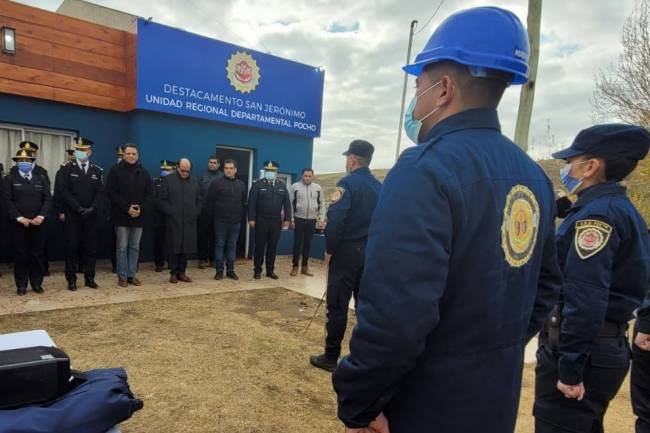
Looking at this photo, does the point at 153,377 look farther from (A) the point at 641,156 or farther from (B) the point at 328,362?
(A) the point at 641,156

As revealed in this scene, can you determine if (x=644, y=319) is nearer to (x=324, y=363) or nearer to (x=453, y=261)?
(x=453, y=261)

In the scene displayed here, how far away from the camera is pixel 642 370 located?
2523 millimetres

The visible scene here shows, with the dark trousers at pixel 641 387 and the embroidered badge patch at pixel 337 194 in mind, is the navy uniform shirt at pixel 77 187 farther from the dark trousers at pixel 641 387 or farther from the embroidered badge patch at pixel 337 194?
the dark trousers at pixel 641 387

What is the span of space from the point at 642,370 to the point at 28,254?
22.2ft

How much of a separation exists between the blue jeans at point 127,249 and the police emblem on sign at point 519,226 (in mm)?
6126

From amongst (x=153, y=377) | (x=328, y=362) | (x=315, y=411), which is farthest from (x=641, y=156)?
(x=153, y=377)

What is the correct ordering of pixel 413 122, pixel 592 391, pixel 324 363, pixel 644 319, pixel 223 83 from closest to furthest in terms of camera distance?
pixel 413 122, pixel 592 391, pixel 644 319, pixel 324 363, pixel 223 83

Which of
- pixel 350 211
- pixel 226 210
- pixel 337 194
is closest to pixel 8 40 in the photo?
pixel 226 210

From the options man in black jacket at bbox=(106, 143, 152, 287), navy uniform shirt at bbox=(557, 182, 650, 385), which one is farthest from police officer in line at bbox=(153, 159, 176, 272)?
navy uniform shirt at bbox=(557, 182, 650, 385)

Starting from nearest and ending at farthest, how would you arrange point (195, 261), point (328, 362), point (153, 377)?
point (153, 377) → point (328, 362) → point (195, 261)

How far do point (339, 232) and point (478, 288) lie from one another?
262cm

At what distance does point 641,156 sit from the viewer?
2.18 metres

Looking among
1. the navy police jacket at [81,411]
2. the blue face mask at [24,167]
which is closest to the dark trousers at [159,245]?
the blue face mask at [24,167]

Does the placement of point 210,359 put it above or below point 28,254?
below
